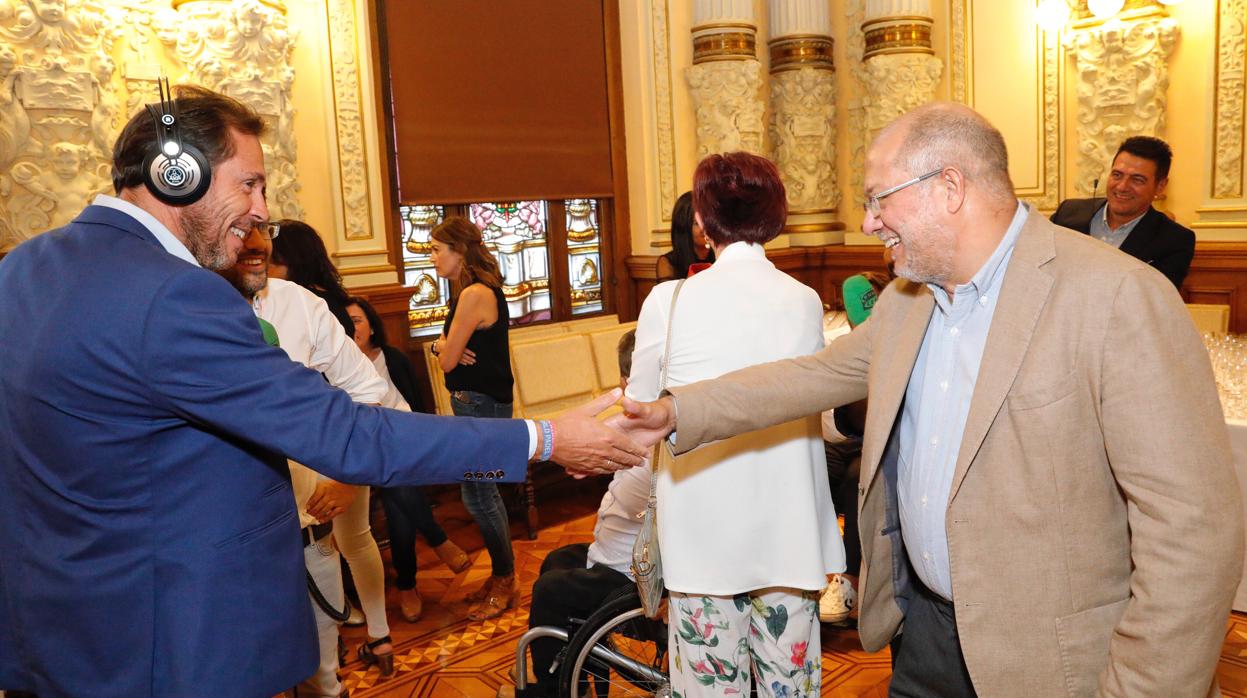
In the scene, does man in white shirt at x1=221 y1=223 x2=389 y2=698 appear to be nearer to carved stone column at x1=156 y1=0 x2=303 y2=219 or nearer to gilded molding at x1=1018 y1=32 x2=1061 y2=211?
carved stone column at x1=156 y1=0 x2=303 y2=219

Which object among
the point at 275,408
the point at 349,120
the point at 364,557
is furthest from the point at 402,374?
the point at 275,408

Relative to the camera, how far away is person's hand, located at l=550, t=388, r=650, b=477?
2016 mm

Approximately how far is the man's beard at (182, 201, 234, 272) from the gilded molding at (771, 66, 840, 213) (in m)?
6.23

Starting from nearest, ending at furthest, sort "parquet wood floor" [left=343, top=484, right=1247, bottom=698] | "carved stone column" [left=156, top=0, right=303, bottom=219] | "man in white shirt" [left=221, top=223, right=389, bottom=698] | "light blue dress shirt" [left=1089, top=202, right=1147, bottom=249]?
"man in white shirt" [left=221, top=223, right=389, bottom=698]
"parquet wood floor" [left=343, top=484, right=1247, bottom=698]
"carved stone column" [left=156, top=0, right=303, bottom=219]
"light blue dress shirt" [left=1089, top=202, right=1147, bottom=249]

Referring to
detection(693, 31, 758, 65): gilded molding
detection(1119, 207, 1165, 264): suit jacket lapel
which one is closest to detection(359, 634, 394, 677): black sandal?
detection(1119, 207, 1165, 264): suit jacket lapel

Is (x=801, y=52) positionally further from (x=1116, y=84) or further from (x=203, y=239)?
(x=203, y=239)

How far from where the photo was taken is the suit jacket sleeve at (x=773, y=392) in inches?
79.2

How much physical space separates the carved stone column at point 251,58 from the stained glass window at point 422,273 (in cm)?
105

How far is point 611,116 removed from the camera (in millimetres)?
6941

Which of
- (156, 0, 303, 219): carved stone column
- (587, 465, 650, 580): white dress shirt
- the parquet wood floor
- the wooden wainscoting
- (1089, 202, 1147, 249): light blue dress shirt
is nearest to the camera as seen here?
(587, 465, 650, 580): white dress shirt

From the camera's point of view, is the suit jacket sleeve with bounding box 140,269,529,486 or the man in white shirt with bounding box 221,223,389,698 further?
the man in white shirt with bounding box 221,223,389,698

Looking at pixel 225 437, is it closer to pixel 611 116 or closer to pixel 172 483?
pixel 172 483

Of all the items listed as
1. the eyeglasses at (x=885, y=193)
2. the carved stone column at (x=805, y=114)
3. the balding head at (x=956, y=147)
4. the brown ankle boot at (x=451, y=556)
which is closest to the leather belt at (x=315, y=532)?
the brown ankle boot at (x=451, y=556)

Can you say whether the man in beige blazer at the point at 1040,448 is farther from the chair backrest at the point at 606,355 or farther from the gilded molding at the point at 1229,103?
the gilded molding at the point at 1229,103
